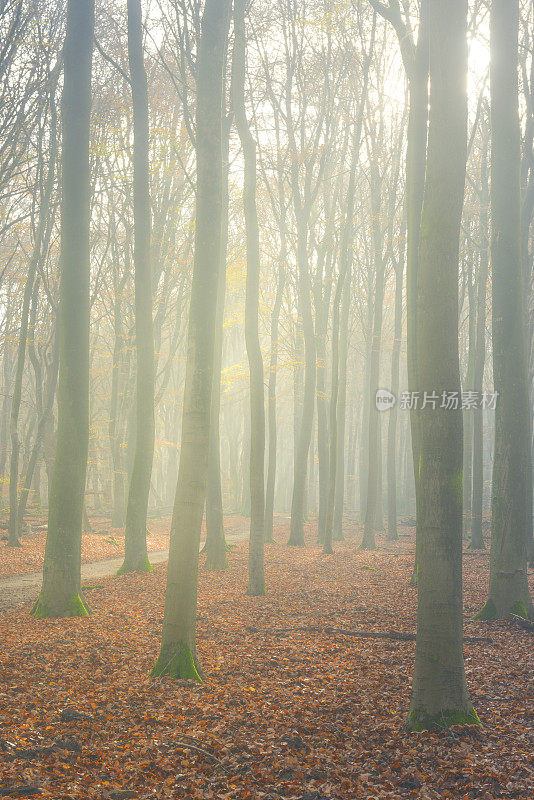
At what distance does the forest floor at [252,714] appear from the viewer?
3.56 meters

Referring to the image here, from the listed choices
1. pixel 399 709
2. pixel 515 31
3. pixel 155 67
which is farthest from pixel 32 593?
pixel 155 67

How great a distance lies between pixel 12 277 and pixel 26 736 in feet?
66.2

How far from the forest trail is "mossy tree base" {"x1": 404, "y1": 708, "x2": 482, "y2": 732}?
20.2ft

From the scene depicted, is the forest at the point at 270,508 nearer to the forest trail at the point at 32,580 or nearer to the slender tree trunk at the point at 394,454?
the forest trail at the point at 32,580

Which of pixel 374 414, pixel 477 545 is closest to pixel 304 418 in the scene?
pixel 374 414

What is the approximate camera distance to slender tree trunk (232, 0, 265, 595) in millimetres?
9914

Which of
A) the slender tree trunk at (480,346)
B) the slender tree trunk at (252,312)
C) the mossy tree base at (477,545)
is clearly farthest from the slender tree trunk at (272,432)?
the slender tree trunk at (252,312)

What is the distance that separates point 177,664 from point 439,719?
235cm

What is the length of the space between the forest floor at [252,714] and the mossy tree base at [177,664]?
13cm

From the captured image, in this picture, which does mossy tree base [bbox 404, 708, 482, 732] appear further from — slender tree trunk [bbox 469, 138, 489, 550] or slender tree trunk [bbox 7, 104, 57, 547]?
slender tree trunk [bbox 7, 104, 57, 547]

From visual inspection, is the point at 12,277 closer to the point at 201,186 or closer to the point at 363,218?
the point at 363,218

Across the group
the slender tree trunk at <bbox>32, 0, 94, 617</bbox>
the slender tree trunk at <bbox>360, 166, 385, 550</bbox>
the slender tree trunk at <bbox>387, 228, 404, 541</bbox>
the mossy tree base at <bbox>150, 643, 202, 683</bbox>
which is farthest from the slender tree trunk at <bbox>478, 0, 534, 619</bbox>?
the slender tree trunk at <bbox>387, 228, 404, 541</bbox>

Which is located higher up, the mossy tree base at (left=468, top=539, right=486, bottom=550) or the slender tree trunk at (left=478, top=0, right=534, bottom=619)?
the slender tree trunk at (left=478, top=0, right=534, bottom=619)

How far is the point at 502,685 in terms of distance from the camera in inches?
209
